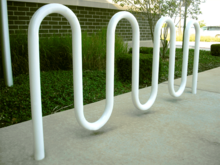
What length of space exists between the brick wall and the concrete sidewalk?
160 inches

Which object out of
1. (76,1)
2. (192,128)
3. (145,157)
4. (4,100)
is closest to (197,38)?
(192,128)

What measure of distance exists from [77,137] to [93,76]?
268 centimetres

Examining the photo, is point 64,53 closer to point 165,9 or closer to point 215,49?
point 165,9

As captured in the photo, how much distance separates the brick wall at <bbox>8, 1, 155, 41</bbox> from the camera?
6062mm

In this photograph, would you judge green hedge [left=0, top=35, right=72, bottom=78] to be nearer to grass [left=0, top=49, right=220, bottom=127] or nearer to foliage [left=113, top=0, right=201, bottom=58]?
grass [left=0, top=49, right=220, bottom=127]

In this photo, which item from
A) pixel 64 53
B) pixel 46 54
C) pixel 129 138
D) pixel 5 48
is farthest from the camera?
pixel 64 53

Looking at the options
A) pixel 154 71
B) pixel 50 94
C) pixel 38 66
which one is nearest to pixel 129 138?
pixel 154 71

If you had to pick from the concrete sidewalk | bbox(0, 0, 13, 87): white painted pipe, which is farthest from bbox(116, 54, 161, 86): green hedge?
bbox(0, 0, 13, 87): white painted pipe

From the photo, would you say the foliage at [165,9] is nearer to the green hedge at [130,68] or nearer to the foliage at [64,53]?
the foliage at [64,53]

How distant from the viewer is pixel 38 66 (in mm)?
1579

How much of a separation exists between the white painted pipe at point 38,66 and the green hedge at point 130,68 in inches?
114

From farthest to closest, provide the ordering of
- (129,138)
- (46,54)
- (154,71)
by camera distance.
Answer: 1. (46,54)
2. (154,71)
3. (129,138)

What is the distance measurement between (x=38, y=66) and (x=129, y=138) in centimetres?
101

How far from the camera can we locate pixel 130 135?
6.87 feet
